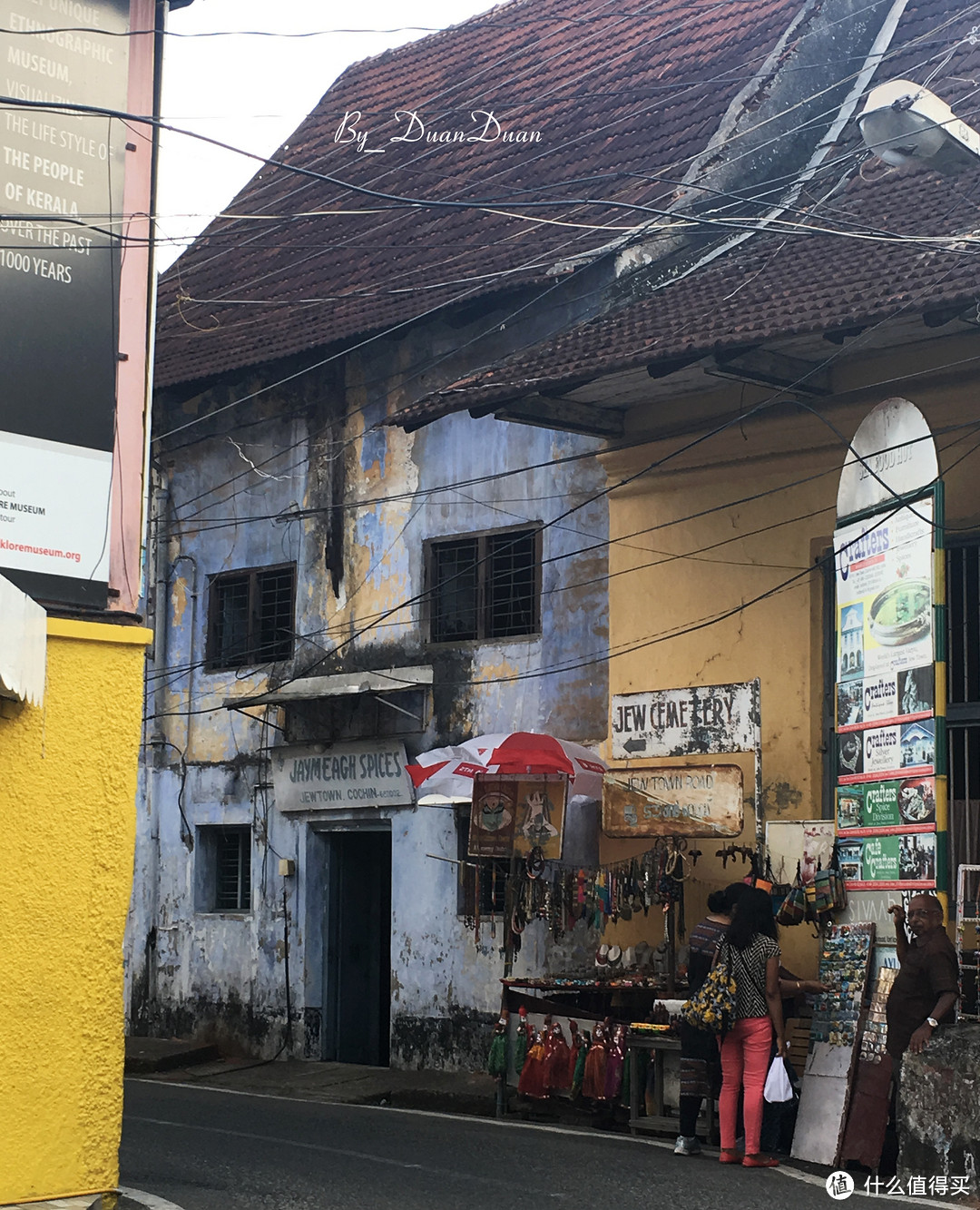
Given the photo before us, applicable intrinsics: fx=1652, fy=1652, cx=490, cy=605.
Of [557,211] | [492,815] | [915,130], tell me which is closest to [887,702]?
[915,130]

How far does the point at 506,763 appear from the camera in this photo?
12.6 m

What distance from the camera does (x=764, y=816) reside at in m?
13.0

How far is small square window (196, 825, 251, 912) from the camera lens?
18016 mm

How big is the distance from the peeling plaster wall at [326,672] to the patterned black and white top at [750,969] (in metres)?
4.91

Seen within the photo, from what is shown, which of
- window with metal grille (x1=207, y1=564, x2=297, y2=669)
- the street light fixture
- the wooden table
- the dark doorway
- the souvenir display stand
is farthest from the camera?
window with metal grille (x1=207, y1=564, x2=297, y2=669)

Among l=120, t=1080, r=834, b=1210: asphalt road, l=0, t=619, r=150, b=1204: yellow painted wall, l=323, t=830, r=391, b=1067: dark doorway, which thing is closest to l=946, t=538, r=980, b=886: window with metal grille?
l=120, t=1080, r=834, b=1210: asphalt road

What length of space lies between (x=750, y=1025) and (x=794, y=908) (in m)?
1.67

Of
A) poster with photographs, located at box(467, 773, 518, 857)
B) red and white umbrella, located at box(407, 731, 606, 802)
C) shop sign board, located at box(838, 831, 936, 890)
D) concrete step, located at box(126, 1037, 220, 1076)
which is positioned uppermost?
red and white umbrella, located at box(407, 731, 606, 802)

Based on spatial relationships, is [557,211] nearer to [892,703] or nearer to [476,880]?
[476,880]

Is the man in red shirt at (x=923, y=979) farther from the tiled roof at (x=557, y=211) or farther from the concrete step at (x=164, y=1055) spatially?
the concrete step at (x=164, y=1055)

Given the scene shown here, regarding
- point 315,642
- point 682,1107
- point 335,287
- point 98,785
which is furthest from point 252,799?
point 98,785

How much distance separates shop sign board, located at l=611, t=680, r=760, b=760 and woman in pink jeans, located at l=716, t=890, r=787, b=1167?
121 inches

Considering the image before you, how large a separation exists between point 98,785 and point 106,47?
12.7ft

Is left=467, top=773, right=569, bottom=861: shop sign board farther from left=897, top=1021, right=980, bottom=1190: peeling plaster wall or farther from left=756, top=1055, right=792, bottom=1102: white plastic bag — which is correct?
left=897, top=1021, right=980, bottom=1190: peeling plaster wall
